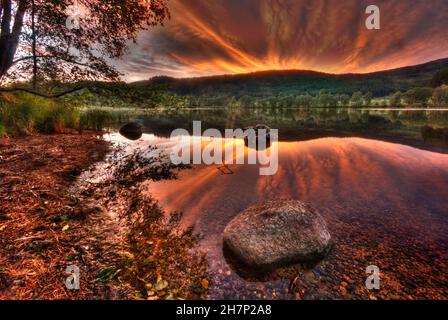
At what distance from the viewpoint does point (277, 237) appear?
15.0 ft

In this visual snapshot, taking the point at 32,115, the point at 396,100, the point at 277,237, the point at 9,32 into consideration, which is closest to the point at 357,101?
the point at 396,100

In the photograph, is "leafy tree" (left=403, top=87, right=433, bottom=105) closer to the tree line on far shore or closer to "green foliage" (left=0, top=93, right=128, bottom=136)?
the tree line on far shore

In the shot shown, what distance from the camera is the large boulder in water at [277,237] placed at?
4.38m

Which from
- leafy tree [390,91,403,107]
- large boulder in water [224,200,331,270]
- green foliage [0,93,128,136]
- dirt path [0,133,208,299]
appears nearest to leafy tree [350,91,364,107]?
leafy tree [390,91,403,107]

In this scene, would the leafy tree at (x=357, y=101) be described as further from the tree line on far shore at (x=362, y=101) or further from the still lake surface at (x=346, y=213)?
the still lake surface at (x=346, y=213)

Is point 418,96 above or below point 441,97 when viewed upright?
above

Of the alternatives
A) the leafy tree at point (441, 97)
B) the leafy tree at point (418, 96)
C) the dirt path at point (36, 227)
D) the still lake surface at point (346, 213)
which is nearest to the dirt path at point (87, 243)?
the dirt path at point (36, 227)

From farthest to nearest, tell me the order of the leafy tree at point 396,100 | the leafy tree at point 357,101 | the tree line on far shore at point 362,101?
the leafy tree at point 357,101
the leafy tree at point 396,100
the tree line on far shore at point 362,101

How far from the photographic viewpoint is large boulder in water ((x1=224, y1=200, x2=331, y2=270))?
4379mm

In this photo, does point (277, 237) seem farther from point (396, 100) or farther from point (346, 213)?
point (396, 100)

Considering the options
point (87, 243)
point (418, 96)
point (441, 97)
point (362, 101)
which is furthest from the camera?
point (362, 101)

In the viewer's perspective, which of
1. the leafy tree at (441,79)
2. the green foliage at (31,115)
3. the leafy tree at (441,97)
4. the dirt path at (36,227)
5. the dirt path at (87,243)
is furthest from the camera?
the leafy tree at (441,79)
